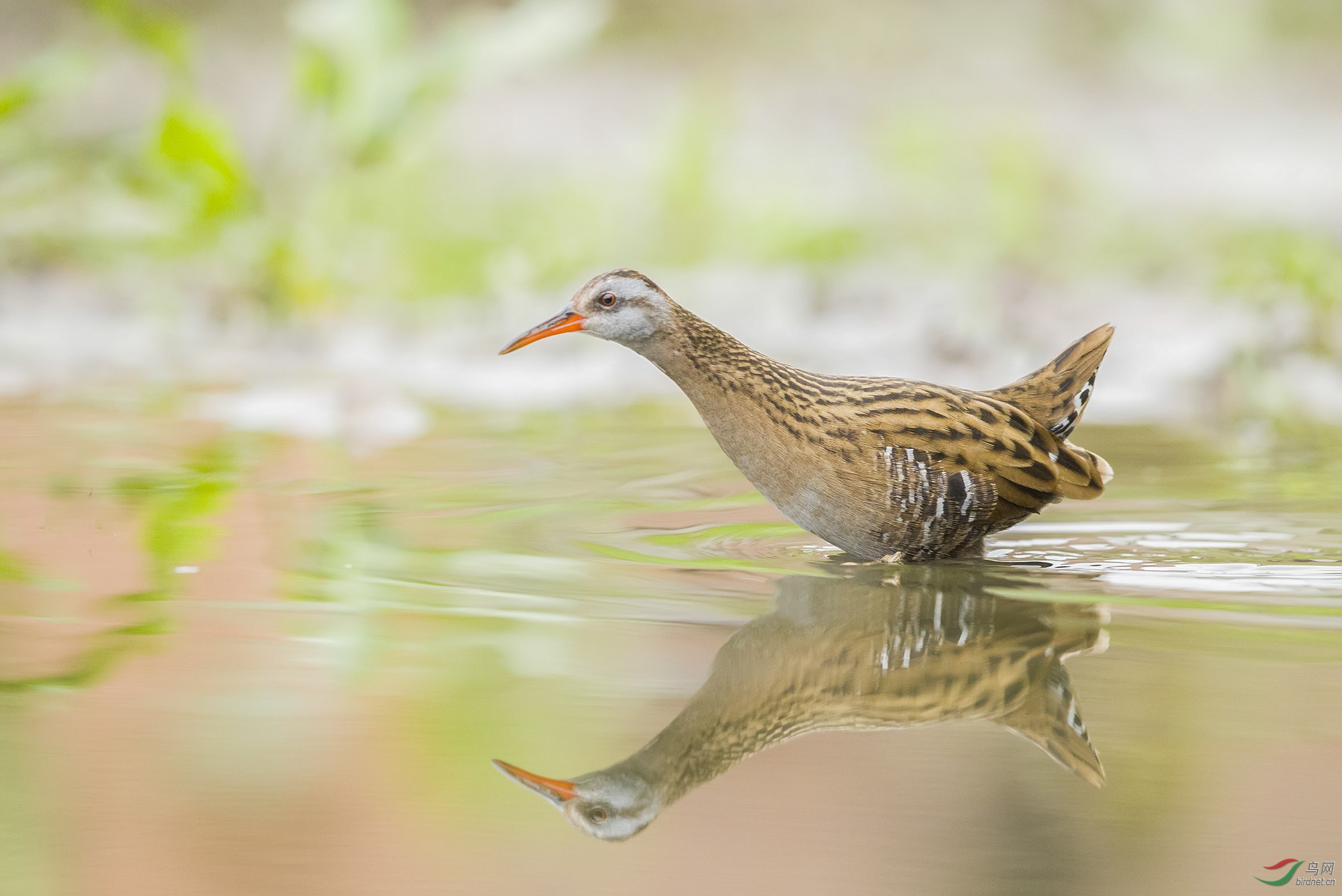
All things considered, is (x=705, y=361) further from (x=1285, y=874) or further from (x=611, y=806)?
(x=1285, y=874)

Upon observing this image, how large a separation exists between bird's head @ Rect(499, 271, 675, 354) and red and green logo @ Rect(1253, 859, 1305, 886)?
2.40 metres

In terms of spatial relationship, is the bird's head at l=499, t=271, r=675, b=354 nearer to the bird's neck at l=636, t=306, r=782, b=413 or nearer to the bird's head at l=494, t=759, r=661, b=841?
the bird's neck at l=636, t=306, r=782, b=413

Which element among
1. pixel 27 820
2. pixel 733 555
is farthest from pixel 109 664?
pixel 733 555

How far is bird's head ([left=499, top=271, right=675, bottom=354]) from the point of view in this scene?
4164 millimetres

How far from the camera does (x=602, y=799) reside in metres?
2.27

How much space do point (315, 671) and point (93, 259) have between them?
18.6 feet

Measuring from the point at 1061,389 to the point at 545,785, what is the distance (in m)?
2.55

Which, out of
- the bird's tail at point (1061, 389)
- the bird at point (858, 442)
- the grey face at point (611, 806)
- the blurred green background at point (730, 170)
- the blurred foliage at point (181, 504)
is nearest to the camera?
the grey face at point (611, 806)

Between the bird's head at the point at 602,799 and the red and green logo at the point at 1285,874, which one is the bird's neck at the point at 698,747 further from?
the red and green logo at the point at 1285,874

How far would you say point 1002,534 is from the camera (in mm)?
4406

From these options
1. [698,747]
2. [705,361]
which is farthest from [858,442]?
[698,747]

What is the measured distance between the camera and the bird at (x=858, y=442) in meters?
3.96

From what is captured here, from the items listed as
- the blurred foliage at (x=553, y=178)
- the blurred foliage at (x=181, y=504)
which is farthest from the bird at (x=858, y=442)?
the blurred foliage at (x=553, y=178)
